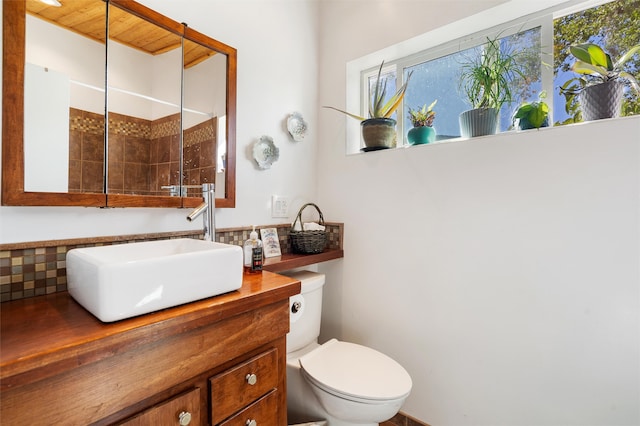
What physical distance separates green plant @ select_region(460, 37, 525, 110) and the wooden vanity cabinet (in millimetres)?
1183

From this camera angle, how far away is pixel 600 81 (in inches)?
43.3

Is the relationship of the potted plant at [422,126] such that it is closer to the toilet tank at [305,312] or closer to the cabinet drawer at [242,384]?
the toilet tank at [305,312]

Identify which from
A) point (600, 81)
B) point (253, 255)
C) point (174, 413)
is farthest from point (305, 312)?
point (600, 81)

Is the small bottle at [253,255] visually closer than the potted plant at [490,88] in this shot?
Yes

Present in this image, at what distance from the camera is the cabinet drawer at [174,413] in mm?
662

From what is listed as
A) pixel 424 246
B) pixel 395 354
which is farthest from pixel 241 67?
pixel 395 354

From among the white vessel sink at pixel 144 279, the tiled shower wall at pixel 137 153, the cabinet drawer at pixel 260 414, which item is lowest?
the cabinet drawer at pixel 260 414

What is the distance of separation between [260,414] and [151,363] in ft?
1.37

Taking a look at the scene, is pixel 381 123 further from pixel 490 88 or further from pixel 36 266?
pixel 36 266

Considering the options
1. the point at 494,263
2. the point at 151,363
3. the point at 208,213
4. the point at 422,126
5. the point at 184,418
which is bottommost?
the point at 184,418

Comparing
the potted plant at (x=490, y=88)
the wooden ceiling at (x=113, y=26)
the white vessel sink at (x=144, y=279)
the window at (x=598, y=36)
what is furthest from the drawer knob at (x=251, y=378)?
the window at (x=598, y=36)

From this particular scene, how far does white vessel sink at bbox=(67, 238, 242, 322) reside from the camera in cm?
66

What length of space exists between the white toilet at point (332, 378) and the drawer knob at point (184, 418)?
550 millimetres

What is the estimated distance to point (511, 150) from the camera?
3.91ft
